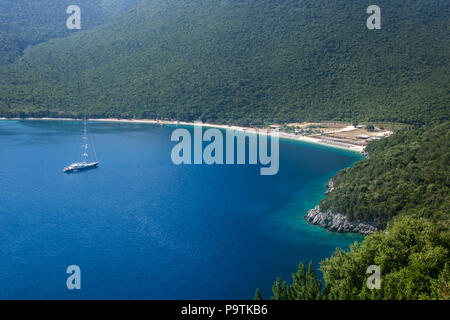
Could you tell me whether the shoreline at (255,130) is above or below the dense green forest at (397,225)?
above

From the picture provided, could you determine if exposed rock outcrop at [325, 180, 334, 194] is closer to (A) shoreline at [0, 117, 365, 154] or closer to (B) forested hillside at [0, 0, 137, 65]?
(A) shoreline at [0, 117, 365, 154]

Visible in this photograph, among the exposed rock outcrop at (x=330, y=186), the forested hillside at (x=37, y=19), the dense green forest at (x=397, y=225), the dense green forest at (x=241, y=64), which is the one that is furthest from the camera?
the forested hillside at (x=37, y=19)

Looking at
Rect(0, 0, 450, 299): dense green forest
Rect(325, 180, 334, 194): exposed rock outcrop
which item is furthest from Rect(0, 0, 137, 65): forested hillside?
Rect(325, 180, 334, 194): exposed rock outcrop

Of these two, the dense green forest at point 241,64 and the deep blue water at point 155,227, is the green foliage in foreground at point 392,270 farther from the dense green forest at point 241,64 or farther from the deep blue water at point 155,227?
the dense green forest at point 241,64

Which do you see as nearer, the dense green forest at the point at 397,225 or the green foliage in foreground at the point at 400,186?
the dense green forest at the point at 397,225

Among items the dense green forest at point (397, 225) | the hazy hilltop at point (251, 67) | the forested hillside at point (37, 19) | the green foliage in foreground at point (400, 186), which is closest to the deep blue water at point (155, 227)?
the green foliage in foreground at point (400, 186)

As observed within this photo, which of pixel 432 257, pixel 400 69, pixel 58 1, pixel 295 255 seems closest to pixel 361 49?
pixel 400 69

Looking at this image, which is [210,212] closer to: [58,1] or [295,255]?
[295,255]
